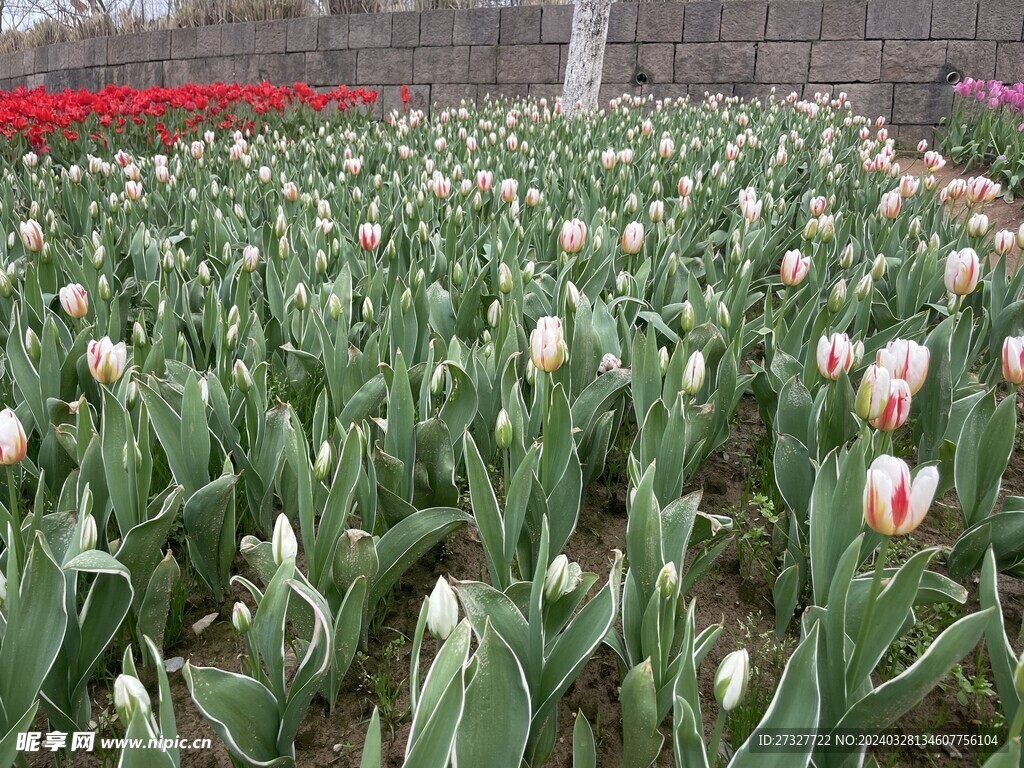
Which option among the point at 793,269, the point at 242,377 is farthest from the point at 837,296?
the point at 242,377

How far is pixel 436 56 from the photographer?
11500mm

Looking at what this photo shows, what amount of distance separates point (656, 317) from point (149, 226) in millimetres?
2335

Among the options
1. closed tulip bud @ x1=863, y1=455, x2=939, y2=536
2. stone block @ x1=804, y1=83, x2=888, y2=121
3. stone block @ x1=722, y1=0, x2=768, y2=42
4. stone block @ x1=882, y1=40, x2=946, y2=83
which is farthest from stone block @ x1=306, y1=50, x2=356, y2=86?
closed tulip bud @ x1=863, y1=455, x2=939, y2=536

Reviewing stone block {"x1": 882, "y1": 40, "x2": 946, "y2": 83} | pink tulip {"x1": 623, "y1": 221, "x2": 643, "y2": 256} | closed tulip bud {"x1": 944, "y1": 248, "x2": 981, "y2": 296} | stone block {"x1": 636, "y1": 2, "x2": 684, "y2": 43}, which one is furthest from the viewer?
stone block {"x1": 636, "y1": 2, "x2": 684, "y2": 43}

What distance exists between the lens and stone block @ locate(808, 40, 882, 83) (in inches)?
384

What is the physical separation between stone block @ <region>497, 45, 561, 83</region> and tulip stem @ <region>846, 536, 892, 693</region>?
10.9m

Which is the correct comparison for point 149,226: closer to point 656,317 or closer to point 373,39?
point 656,317

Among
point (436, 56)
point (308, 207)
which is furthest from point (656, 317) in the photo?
point (436, 56)

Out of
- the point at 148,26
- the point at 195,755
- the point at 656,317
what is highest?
the point at 148,26

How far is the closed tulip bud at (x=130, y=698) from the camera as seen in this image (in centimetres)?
87

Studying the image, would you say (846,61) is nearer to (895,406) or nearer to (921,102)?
(921,102)

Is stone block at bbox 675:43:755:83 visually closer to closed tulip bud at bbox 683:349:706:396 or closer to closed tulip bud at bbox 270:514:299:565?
closed tulip bud at bbox 683:349:706:396

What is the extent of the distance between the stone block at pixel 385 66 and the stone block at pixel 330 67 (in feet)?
0.46

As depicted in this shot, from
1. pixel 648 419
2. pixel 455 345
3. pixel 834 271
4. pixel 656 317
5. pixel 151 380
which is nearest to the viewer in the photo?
pixel 648 419
